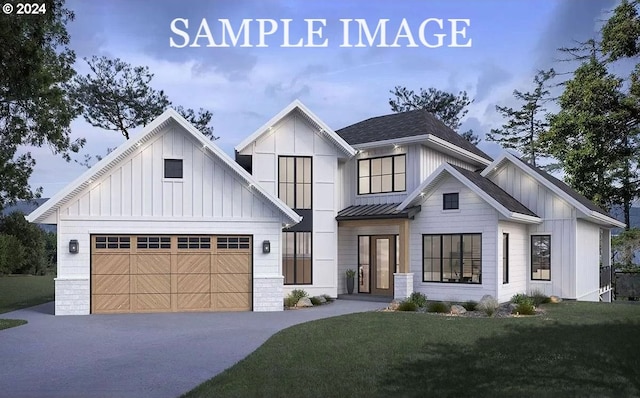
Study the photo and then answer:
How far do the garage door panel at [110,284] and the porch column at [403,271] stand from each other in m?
8.21

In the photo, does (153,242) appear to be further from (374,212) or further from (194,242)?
(374,212)

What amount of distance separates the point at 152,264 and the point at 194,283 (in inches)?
49.0

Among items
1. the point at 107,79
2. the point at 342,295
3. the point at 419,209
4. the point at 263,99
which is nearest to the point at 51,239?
the point at 107,79

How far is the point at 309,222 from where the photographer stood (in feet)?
65.3

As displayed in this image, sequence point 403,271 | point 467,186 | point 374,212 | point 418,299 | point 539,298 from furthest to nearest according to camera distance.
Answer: point 374,212 → point 403,271 → point 539,298 → point 467,186 → point 418,299

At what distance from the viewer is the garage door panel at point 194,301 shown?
616 inches

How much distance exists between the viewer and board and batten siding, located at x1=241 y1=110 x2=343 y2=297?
19.5 meters

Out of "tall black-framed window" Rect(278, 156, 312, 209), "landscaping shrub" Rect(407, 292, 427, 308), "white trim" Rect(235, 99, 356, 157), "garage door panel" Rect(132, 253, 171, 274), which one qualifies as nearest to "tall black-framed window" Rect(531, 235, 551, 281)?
A: "landscaping shrub" Rect(407, 292, 427, 308)

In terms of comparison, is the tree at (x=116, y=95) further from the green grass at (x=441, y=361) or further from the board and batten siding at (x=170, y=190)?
the green grass at (x=441, y=361)

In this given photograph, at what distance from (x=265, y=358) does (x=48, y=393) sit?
10.4 ft

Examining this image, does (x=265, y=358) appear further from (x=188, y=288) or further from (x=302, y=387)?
(x=188, y=288)

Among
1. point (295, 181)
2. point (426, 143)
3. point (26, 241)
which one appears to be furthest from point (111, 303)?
point (26, 241)

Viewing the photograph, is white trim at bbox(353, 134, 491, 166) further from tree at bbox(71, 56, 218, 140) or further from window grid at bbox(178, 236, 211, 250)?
tree at bbox(71, 56, 218, 140)

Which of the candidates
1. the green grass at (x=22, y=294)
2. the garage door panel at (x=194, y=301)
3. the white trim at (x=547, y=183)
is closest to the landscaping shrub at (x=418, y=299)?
the white trim at (x=547, y=183)
